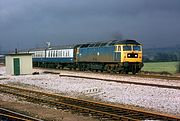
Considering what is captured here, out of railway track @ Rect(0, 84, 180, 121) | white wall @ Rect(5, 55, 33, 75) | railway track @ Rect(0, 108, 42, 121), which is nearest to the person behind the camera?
railway track @ Rect(0, 108, 42, 121)

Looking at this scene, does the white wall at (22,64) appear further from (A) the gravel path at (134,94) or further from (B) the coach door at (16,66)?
(A) the gravel path at (134,94)

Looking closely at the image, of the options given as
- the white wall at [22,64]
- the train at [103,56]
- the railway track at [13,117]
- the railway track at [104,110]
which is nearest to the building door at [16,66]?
the white wall at [22,64]

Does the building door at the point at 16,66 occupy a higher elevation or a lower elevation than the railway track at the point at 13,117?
higher

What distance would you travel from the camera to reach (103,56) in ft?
128

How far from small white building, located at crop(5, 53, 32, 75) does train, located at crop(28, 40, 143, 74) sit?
23.6ft

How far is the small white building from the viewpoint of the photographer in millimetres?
40438

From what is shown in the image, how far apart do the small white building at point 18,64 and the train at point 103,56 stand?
719cm

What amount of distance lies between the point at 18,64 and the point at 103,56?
9.73m

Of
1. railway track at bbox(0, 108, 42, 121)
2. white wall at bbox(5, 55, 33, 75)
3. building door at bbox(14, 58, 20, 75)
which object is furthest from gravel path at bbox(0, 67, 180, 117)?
white wall at bbox(5, 55, 33, 75)

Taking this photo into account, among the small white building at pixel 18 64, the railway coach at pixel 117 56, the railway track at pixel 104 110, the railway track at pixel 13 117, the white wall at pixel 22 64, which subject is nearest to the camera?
the railway track at pixel 13 117

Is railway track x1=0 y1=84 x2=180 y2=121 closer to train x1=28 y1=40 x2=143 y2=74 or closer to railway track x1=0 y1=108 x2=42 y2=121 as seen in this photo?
railway track x1=0 y1=108 x2=42 y2=121

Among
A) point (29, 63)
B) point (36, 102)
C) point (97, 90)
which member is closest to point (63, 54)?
point (29, 63)

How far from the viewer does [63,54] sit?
52.5 m

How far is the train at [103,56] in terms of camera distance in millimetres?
35969
